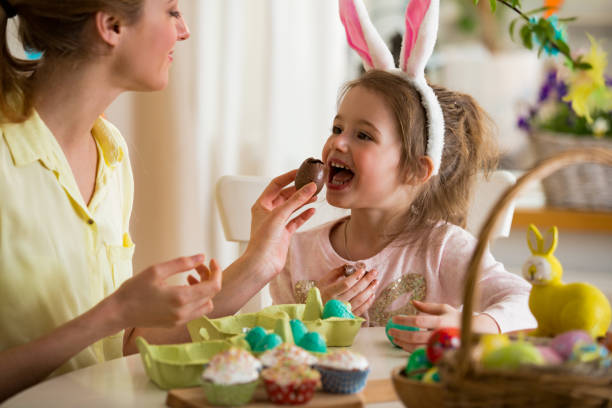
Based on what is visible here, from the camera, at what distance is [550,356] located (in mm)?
722

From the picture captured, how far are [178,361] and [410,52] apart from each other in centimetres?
95

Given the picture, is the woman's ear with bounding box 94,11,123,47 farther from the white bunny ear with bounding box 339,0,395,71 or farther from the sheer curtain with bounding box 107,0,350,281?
the sheer curtain with bounding box 107,0,350,281

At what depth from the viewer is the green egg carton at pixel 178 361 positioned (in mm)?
849

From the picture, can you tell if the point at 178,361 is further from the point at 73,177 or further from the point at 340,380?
the point at 73,177

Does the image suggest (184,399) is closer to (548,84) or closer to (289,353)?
(289,353)

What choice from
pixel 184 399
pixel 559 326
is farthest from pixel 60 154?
pixel 559 326

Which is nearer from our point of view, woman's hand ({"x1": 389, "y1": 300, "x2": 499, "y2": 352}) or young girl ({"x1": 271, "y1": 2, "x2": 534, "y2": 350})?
woman's hand ({"x1": 389, "y1": 300, "x2": 499, "y2": 352})

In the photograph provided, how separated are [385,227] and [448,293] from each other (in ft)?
0.75

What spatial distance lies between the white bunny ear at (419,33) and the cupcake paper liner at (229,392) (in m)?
0.93

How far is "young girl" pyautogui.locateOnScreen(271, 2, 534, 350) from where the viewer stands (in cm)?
152

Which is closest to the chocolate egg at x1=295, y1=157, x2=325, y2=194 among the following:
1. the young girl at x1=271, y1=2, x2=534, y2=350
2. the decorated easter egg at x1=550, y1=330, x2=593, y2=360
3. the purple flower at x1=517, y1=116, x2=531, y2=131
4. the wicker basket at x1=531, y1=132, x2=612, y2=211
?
the young girl at x1=271, y1=2, x2=534, y2=350

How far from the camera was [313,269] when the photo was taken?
64.4 inches

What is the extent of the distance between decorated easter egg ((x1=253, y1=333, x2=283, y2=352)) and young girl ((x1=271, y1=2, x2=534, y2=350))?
48 centimetres

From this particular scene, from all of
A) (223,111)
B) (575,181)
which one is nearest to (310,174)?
(223,111)
